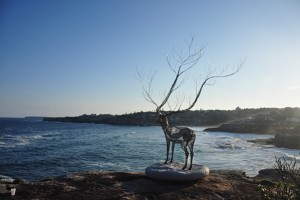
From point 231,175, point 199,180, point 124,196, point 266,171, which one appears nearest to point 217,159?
point 266,171

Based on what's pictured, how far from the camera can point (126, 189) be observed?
9.95 m

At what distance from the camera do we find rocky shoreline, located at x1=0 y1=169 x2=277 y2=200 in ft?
30.7

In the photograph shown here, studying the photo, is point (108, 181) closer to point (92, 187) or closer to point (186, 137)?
point (92, 187)

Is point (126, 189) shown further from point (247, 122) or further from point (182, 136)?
point (247, 122)

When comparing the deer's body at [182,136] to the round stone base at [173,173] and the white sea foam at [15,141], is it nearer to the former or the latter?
the round stone base at [173,173]

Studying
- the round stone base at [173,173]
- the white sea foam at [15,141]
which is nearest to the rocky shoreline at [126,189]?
the round stone base at [173,173]

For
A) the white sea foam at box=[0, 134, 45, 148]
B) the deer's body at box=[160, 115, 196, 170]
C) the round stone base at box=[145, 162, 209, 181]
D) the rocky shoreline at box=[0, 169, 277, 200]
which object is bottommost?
the white sea foam at box=[0, 134, 45, 148]

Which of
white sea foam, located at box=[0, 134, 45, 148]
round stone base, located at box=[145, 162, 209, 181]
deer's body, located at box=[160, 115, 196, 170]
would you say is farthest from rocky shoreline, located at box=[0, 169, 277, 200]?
white sea foam, located at box=[0, 134, 45, 148]

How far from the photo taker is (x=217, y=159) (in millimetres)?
34406

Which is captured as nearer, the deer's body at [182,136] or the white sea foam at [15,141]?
the deer's body at [182,136]

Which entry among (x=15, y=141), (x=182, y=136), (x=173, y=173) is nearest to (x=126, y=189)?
(x=173, y=173)

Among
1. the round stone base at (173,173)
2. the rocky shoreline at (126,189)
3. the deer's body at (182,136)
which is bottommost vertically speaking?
the rocky shoreline at (126,189)

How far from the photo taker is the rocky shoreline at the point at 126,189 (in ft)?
30.7

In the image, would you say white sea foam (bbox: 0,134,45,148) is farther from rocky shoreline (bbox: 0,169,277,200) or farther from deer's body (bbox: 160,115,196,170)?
deer's body (bbox: 160,115,196,170)
